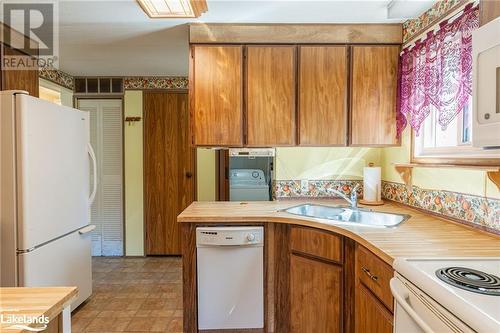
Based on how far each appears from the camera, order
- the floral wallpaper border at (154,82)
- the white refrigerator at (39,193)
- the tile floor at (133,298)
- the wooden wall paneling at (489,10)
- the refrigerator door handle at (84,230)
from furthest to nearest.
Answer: the floral wallpaper border at (154,82) → the refrigerator door handle at (84,230) → the tile floor at (133,298) → the white refrigerator at (39,193) → the wooden wall paneling at (489,10)

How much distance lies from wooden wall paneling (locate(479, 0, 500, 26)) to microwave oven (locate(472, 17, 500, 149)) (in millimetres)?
98

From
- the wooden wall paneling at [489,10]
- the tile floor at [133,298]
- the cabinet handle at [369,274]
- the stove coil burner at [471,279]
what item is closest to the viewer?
the stove coil burner at [471,279]

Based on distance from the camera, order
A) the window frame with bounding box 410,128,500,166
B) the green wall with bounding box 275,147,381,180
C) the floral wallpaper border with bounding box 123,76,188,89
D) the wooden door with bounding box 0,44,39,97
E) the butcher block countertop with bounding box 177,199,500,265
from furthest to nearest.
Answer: the floral wallpaper border with bounding box 123,76,188,89
the green wall with bounding box 275,147,381,180
the wooden door with bounding box 0,44,39,97
the window frame with bounding box 410,128,500,166
the butcher block countertop with bounding box 177,199,500,265

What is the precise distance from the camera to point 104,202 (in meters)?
3.96

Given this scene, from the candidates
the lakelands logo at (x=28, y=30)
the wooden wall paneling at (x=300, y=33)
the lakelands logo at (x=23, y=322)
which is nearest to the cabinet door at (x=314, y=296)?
the lakelands logo at (x=23, y=322)

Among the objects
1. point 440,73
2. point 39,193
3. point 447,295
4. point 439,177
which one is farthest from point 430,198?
point 39,193

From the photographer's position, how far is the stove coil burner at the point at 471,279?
2.98 feet

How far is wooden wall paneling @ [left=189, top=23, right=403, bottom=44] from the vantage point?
7.72ft

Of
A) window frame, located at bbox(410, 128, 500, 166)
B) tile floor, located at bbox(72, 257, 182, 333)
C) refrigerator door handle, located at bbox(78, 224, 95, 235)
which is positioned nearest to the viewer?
window frame, located at bbox(410, 128, 500, 166)

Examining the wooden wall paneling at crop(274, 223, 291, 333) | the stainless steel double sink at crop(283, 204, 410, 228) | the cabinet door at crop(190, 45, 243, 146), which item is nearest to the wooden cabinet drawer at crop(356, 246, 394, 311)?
the stainless steel double sink at crop(283, 204, 410, 228)

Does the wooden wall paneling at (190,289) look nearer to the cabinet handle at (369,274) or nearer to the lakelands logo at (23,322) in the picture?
the cabinet handle at (369,274)

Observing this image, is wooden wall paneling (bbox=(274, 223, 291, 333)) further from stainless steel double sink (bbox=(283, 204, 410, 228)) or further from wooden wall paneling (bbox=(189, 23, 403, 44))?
wooden wall paneling (bbox=(189, 23, 403, 44))

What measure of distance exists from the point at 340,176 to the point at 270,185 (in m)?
0.63

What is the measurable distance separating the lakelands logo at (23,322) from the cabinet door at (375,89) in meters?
2.23
